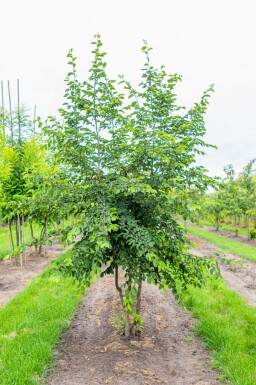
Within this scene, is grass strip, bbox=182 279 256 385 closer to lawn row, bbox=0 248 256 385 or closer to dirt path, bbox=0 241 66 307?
lawn row, bbox=0 248 256 385

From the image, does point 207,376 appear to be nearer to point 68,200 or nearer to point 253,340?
point 253,340

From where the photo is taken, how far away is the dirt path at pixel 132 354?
4.08 m

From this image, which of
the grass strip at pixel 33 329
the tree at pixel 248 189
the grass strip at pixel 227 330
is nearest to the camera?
the grass strip at pixel 33 329

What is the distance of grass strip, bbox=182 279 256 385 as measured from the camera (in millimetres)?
4141

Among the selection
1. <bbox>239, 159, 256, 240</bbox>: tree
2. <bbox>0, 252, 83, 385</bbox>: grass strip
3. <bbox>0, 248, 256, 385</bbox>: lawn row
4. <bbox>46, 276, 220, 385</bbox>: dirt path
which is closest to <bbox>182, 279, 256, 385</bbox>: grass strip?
<bbox>0, 248, 256, 385</bbox>: lawn row

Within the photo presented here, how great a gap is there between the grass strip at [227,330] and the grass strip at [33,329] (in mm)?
2171

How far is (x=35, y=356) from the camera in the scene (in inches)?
171

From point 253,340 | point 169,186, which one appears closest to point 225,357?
point 253,340

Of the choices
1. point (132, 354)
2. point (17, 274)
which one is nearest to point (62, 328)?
point (132, 354)

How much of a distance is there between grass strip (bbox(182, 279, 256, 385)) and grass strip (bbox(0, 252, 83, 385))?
2171 mm

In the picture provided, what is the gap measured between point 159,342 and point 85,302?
2458 millimetres

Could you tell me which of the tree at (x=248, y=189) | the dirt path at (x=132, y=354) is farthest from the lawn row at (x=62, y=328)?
the tree at (x=248, y=189)

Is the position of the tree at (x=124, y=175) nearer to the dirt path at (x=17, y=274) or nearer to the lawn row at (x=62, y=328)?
the lawn row at (x=62, y=328)

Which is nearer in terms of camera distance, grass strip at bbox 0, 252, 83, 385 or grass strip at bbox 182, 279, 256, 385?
grass strip at bbox 0, 252, 83, 385
